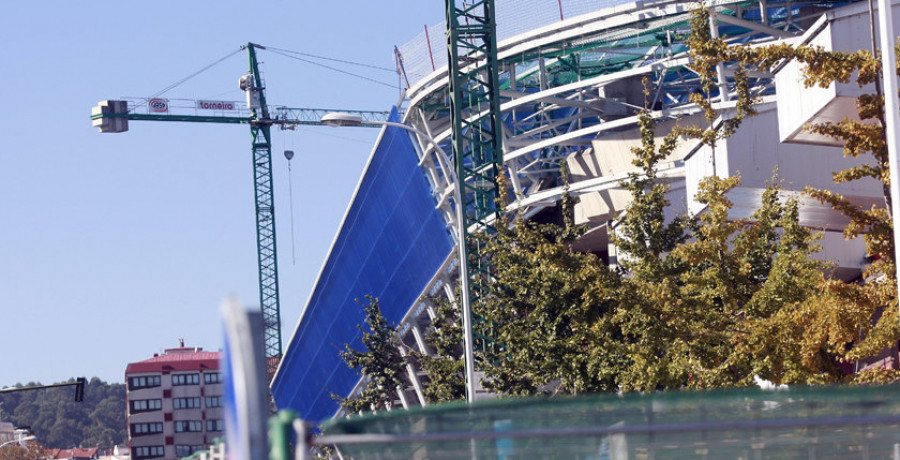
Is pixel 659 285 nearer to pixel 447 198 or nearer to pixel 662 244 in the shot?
pixel 662 244

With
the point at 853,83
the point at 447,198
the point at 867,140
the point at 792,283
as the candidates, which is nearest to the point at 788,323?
the point at 792,283

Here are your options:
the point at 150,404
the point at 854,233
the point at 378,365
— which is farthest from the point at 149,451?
the point at 854,233

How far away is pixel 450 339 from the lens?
42.5 metres

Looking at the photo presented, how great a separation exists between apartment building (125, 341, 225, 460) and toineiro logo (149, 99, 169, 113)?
253ft

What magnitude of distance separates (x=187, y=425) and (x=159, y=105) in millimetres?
82658

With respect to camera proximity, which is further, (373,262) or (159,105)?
(159,105)

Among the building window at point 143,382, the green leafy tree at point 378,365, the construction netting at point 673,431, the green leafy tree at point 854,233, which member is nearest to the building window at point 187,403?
the building window at point 143,382

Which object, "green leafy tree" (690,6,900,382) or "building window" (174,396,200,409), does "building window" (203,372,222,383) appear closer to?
"building window" (174,396,200,409)

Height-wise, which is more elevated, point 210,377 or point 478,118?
point 478,118

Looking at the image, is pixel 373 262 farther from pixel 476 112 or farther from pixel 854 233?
Result: pixel 854 233

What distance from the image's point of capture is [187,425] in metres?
197

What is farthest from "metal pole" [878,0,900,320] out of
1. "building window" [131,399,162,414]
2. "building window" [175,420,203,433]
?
"building window" [131,399,162,414]

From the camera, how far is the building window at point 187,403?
7741 inches

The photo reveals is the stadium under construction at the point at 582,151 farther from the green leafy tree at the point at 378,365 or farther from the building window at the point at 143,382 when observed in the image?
the building window at the point at 143,382
